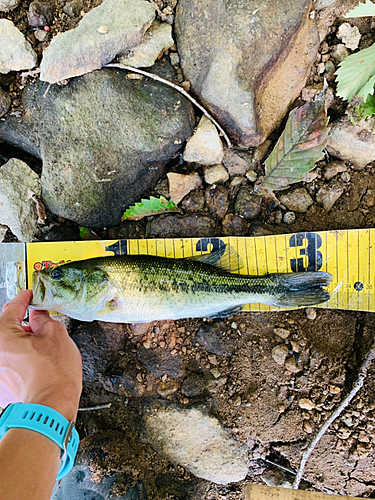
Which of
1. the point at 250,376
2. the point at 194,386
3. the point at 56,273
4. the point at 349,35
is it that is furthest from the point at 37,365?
the point at 349,35

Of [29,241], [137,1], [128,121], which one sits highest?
[137,1]

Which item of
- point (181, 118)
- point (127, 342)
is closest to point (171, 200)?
point (181, 118)

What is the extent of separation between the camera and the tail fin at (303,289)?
12.0 ft

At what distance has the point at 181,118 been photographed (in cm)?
382

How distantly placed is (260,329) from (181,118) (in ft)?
8.30

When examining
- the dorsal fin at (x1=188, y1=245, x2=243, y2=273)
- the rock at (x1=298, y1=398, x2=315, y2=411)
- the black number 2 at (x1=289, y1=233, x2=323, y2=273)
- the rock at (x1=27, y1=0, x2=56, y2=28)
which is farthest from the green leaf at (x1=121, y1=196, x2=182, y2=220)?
the rock at (x1=298, y1=398, x2=315, y2=411)

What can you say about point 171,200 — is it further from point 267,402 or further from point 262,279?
point 267,402

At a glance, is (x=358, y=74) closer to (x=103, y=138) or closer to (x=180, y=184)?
(x=180, y=184)

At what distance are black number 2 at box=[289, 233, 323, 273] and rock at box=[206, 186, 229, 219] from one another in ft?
2.78

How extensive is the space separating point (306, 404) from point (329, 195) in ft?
7.62

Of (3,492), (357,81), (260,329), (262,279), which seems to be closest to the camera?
(3,492)

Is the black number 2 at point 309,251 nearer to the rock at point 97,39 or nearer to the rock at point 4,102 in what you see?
the rock at point 97,39

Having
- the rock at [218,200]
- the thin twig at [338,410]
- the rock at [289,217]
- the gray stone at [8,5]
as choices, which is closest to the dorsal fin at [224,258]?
the rock at [218,200]

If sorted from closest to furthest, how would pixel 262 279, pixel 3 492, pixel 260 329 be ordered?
pixel 3 492 → pixel 262 279 → pixel 260 329
